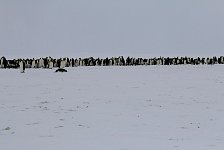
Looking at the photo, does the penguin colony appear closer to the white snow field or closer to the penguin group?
the penguin group

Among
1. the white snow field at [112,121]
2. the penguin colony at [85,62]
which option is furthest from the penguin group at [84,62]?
the white snow field at [112,121]

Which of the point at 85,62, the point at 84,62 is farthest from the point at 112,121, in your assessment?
the point at 85,62

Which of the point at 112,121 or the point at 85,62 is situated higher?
the point at 85,62

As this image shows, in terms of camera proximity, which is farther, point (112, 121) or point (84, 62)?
point (84, 62)

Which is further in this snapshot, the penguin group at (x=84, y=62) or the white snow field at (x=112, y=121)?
the penguin group at (x=84, y=62)

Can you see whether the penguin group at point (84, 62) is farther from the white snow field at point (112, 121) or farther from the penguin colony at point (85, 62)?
the white snow field at point (112, 121)

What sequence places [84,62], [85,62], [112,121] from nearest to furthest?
[112,121]
[84,62]
[85,62]

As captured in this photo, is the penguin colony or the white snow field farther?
the penguin colony

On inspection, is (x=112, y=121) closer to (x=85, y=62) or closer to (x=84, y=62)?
(x=84, y=62)

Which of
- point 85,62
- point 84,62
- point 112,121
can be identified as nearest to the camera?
point 112,121

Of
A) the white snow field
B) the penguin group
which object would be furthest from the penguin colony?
the white snow field

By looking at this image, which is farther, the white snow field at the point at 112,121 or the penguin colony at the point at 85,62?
the penguin colony at the point at 85,62

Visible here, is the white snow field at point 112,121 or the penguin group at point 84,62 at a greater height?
the penguin group at point 84,62

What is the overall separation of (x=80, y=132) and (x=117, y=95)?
32.1 feet
